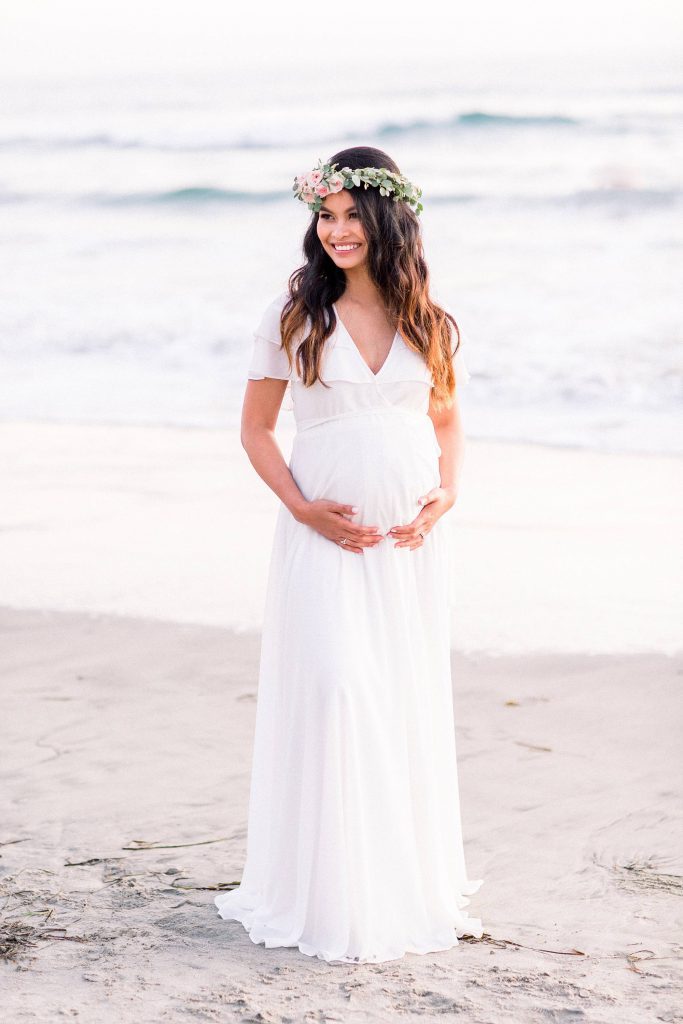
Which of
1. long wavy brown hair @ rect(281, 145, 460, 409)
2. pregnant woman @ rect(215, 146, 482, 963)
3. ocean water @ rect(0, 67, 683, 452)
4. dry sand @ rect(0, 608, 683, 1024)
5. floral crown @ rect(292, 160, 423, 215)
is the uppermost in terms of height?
ocean water @ rect(0, 67, 683, 452)

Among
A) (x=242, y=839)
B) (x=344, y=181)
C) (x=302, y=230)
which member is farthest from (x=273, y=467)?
(x=302, y=230)

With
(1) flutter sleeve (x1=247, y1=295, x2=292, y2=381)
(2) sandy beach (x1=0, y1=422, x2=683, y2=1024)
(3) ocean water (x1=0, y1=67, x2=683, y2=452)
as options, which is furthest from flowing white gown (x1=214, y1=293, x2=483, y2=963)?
Result: (3) ocean water (x1=0, y1=67, x2=683, y2=452)

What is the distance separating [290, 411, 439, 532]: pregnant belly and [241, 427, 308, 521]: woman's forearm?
48 millimetres

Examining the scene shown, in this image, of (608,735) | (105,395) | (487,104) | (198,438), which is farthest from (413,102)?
(608,735)

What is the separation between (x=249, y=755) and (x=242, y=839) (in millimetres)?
750

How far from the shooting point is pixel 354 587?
11.8 feet

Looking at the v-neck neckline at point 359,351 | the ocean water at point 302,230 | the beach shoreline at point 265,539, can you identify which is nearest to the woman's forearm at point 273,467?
the v-neck neckline at point 359,351

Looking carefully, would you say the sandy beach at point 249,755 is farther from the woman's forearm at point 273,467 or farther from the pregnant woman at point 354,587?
the woman's forearm at point 273,467

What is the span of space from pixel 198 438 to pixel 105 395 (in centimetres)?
281

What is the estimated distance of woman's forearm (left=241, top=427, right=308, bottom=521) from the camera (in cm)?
362

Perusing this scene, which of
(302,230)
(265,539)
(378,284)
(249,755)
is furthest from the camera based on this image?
(302,230)

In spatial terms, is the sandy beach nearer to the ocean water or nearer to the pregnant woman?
the pregnant woman

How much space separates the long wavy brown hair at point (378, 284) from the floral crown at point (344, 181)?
0.02m

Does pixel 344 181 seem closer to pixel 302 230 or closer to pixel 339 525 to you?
pixel 339 525
